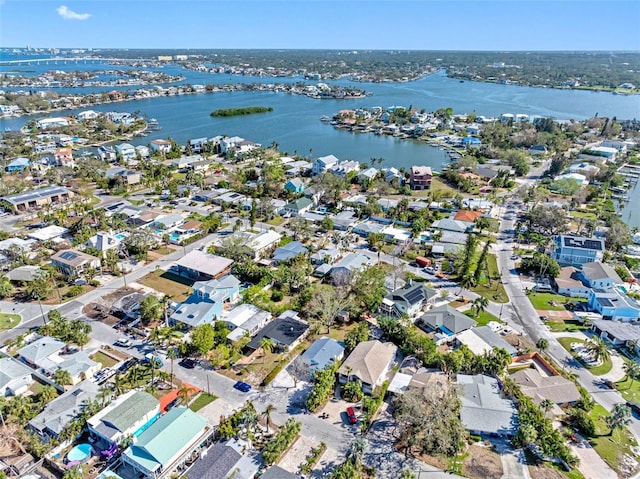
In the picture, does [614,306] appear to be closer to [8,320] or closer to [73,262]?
[73,262]

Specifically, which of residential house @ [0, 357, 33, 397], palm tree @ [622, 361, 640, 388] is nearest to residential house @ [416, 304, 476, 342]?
palm tree @ [622, 361, 640, 388]

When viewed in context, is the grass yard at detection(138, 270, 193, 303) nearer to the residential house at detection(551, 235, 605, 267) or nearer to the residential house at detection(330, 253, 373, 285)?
the residential house at detection(330, 253, 373, 285)

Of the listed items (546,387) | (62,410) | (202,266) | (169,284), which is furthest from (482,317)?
(62,410)

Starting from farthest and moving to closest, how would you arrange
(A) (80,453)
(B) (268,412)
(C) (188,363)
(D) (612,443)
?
(C) (188,363) → (B) (268,412) → (D) (612,443) → (A) (80,453)

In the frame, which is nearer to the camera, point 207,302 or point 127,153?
point 207,302

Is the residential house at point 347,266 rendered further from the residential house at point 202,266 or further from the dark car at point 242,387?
the dark car at point 242,387

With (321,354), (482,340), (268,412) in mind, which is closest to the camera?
(268,412)
